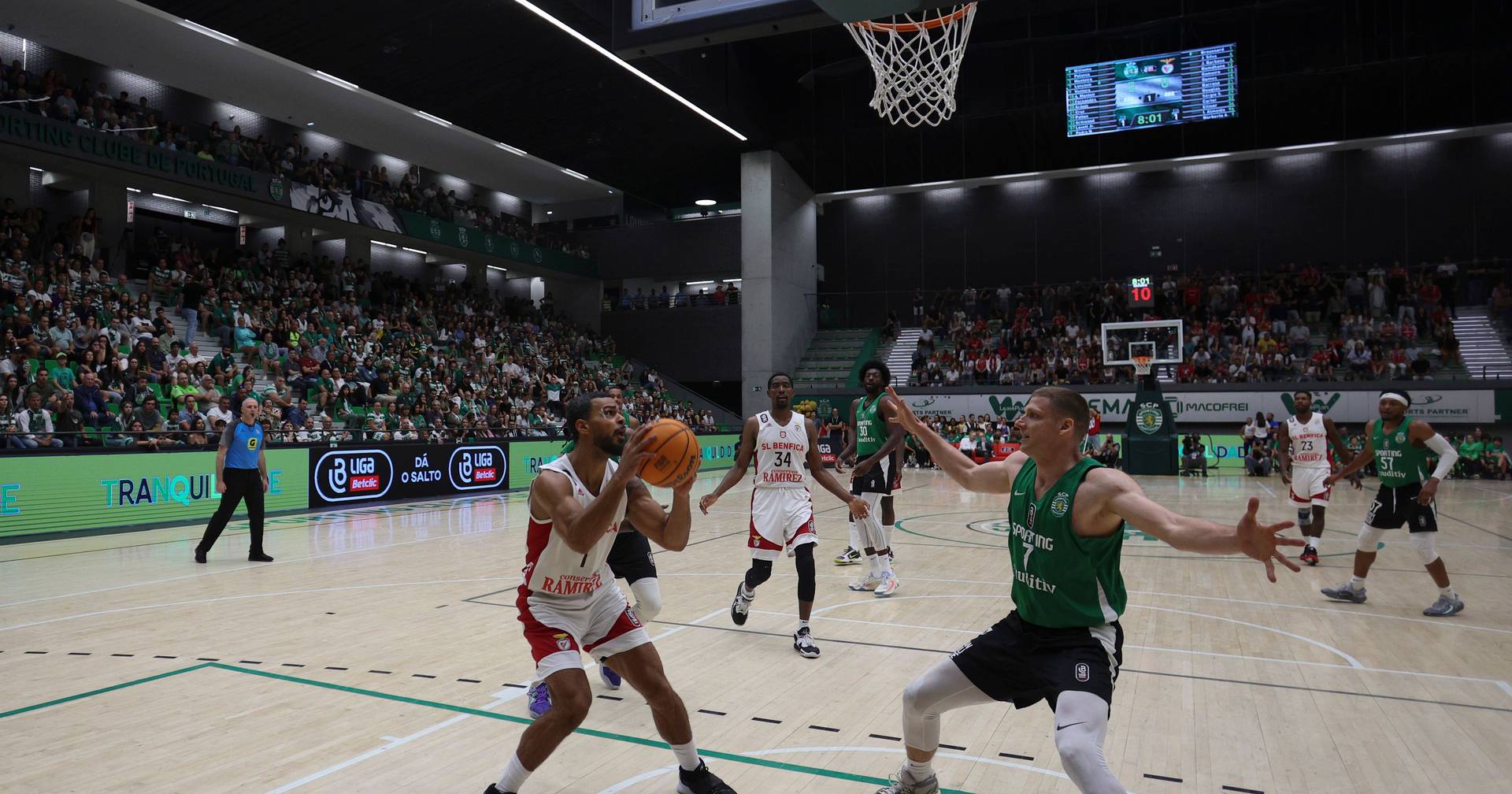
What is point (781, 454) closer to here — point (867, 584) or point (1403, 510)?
point (867, 584)

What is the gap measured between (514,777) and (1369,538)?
7.71 m

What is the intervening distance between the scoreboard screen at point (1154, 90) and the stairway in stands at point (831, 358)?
12.0 metres

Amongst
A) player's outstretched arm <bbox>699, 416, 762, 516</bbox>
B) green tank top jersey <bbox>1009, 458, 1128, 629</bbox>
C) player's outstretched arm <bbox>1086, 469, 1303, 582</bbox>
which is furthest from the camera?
player's outstretched arm <bbox>699, 416, 762, 516</bbox>

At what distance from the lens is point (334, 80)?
2397 centimetres

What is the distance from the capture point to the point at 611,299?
Result: 3853 cm

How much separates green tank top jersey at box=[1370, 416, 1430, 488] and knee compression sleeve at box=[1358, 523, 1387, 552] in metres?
0.41

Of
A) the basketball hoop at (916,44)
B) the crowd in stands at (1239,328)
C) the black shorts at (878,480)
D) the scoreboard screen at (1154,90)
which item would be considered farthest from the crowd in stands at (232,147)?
the scoreboard screen at (1154,90)

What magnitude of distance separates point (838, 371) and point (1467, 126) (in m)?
22.4

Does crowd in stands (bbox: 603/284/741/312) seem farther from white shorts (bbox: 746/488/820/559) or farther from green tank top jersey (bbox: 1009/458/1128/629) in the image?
green tank top jersey (bbox: 1009/458/1128/629)

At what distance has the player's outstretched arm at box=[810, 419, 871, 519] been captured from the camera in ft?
21.8

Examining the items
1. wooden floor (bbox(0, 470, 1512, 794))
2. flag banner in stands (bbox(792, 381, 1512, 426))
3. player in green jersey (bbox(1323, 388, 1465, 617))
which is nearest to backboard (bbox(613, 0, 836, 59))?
wooden floor (bbox(0, 470, 1512, 794))

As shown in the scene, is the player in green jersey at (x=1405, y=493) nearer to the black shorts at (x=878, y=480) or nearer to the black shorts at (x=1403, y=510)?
the black shorts at (x=1403, y=510)

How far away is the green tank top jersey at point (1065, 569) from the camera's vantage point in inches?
126

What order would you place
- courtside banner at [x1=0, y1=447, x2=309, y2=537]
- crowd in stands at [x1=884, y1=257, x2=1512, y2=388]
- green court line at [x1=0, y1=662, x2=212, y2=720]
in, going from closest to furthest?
green court line at [x1=0, y1=662, x2=212, y2=720] < courtside banner at [x1=0, y1=447, x2=309, y2=537] < crowd in stands at [x1=884, y1=257, x2=1512, y2=388]
